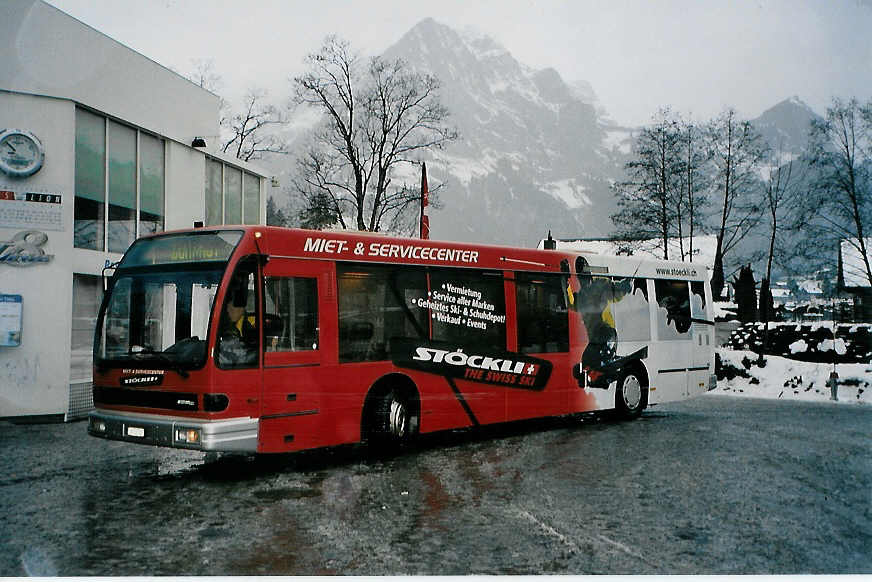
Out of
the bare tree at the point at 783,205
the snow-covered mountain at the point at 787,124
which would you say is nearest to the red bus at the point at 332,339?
the snow-covered mountain at the point at 787,124

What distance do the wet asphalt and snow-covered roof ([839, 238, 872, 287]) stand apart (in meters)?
6.94

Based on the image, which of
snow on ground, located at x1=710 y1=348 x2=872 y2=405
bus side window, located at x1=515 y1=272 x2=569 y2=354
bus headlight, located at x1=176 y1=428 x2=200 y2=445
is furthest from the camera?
snow on ground, located at x1=710 y1=348 x2=872 y2=405

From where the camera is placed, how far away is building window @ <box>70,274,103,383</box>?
12.0m

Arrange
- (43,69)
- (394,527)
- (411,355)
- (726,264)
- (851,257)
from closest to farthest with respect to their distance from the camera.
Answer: (394,527)
(411,355)
(43,69)
(851,257)
(726,264)

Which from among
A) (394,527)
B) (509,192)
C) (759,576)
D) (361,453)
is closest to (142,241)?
(361,453)

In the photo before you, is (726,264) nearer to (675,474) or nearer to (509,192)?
(509,192)

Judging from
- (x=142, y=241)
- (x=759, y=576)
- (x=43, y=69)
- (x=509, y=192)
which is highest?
(x=43, y=69)

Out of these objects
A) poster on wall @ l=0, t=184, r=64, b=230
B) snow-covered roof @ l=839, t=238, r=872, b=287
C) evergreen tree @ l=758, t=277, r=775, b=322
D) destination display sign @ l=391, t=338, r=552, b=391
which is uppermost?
poster on wall @ l=0, t=184, r=64, b=230

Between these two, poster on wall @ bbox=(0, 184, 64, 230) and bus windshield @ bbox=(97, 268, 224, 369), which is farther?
poster on wall @ bbox=(0, 184, 64, 230)

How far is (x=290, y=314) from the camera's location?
8.16 metres

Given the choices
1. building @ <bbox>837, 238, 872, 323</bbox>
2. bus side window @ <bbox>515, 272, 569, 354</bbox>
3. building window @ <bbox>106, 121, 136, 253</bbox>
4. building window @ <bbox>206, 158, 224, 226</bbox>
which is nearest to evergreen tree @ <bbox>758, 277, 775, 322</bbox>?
building @ <bbox>837, 238, 872, 323</bbox>

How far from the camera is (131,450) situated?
10.1 metres

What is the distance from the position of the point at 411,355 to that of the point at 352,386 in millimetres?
965

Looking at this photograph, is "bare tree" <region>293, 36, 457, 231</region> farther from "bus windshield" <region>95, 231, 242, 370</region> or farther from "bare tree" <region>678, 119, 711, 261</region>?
"bare tree" <region>678, 119, 711, 261</region>
